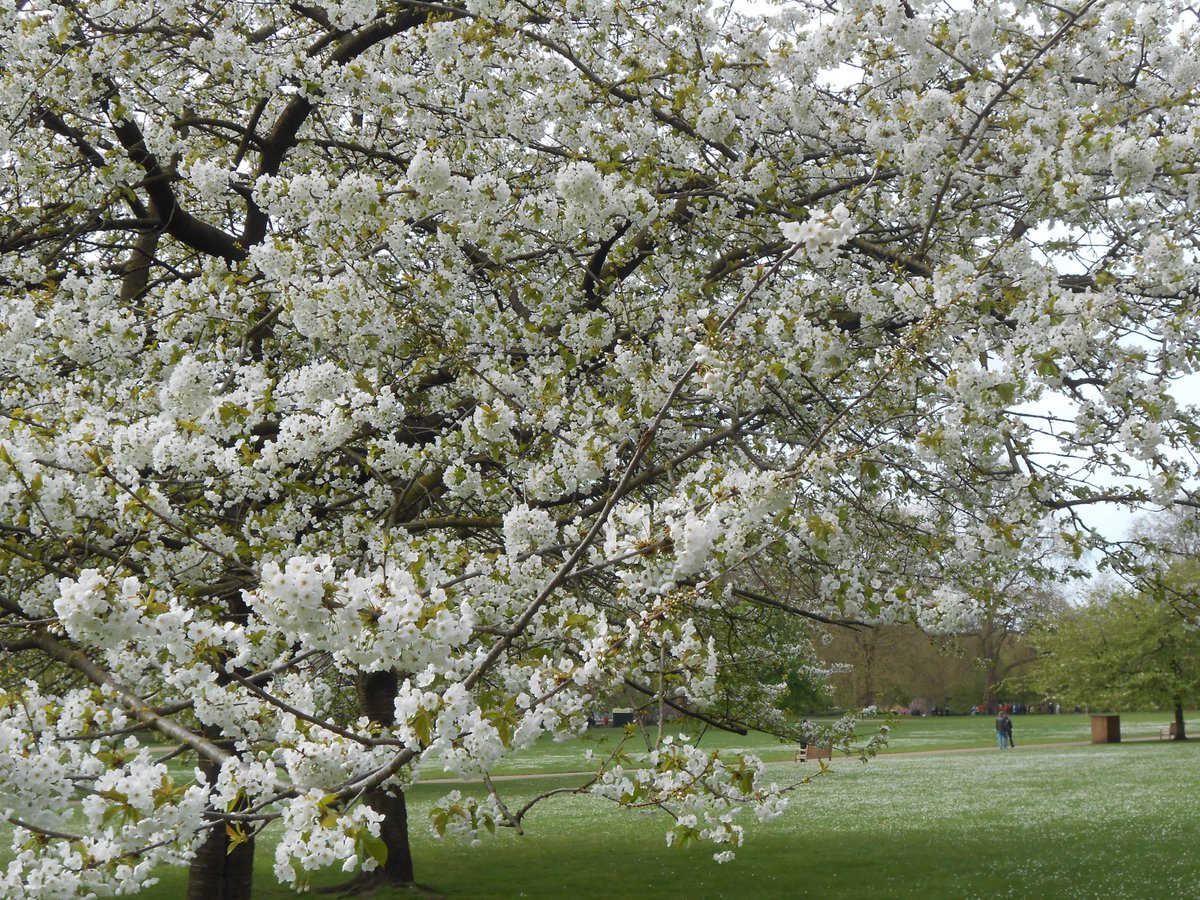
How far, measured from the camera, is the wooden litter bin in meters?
33.9

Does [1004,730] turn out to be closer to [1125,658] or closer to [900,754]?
[900,754]

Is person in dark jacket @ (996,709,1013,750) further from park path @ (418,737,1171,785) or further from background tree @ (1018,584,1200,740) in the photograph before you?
background tree @ (1018,584,1200,740)

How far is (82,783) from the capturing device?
11.7 feet

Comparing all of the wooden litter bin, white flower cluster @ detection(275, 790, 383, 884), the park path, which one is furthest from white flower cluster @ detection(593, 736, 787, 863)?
the wooden litter bin

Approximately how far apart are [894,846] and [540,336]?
1044cm

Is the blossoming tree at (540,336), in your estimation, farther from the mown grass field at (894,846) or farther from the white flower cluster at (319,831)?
the mown grass field at (894,846)

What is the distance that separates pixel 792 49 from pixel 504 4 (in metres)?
2.07

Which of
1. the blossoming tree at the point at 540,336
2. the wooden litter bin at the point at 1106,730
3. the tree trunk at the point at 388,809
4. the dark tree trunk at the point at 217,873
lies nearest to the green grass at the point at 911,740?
the wooden litter bin at the point at 1106,730

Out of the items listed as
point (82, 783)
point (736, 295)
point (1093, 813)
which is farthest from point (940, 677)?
point (82, 783)

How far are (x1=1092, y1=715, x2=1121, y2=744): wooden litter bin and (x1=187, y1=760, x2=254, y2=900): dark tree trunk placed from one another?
3239 centimetres

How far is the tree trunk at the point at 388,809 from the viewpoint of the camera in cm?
1055

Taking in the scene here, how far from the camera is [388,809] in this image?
11453mm

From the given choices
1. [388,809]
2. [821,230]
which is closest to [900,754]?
[388,809]

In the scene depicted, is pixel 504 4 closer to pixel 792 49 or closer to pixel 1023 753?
pixel 792 49
